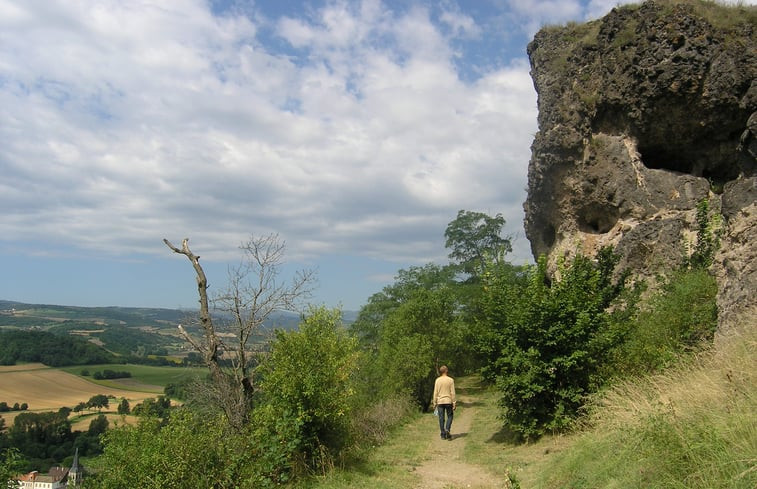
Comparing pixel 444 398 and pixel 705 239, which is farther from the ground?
pixel 705 239

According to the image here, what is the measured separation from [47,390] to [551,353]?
50268mm

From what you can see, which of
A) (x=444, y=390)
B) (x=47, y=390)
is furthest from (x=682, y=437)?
(x=47, y=390)

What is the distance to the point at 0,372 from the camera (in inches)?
1972

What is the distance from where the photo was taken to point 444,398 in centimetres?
1230

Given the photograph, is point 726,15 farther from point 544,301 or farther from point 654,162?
point 544,301

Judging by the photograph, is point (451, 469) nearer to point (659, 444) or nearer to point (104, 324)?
point (659, 444)

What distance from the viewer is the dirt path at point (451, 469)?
841 cm

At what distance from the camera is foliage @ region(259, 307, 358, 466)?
364 inches

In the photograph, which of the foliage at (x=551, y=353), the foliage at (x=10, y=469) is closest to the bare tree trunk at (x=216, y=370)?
the foliage at (x=10, y=469)

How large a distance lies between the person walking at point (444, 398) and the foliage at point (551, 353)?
1.52 m

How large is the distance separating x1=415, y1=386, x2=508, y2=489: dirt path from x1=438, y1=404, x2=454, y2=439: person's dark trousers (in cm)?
20

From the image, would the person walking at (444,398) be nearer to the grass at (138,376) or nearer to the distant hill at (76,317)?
the grass at (138,376)

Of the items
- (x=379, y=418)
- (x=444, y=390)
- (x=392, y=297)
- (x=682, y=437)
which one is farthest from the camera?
(x=392, y=297)

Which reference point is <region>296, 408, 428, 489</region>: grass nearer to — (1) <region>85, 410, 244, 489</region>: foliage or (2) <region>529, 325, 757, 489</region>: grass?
(1) <region>85, 410, 244, 489</region>: foliage
